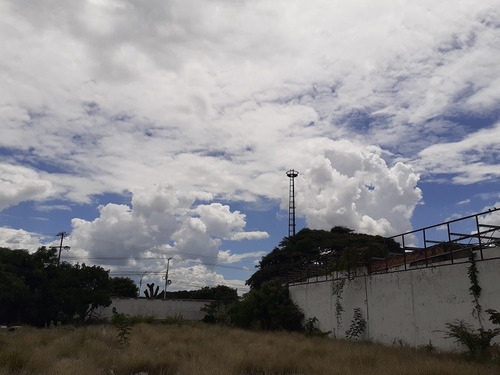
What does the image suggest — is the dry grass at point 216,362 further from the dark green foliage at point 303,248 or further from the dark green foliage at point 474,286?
the dark green foliage at point 303,248

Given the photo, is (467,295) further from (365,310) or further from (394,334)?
(365,310)

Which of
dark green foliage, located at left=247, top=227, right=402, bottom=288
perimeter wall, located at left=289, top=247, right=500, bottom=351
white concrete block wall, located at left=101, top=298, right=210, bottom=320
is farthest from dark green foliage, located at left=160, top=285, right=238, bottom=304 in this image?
perimeter wall, located at left=289, top=247, right=500, bottom=351

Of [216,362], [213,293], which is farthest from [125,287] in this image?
[216,362]

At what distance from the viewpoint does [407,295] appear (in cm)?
1619

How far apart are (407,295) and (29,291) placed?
23.5m

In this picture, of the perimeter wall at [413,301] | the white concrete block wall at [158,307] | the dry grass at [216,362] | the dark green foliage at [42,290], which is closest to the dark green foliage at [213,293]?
the white concrete block wall at [158,307]

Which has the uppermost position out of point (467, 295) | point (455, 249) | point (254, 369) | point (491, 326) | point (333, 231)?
point (333, 231)

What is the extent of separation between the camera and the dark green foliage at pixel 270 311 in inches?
1014

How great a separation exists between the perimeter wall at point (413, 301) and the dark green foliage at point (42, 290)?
17.7 meters

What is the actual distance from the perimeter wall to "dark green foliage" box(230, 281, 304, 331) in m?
3.58

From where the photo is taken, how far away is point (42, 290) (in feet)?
95.2

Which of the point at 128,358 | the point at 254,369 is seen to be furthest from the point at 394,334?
the point at 128,358

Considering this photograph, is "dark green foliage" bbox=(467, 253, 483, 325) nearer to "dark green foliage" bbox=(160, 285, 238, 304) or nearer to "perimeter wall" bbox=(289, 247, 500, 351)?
"perimeter wall" bbox=(289, 247, 500, 351)

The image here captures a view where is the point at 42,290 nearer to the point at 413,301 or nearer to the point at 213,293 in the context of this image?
the point at 413,301
